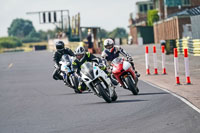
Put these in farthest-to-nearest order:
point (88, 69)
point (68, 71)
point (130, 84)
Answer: point (68, 71), point (130, 84), point (88, 69)

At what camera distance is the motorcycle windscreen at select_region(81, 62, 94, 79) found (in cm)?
1448

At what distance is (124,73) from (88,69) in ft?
4.88

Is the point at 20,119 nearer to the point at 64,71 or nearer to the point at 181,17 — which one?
the point at 64,71

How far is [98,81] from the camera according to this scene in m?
14.3

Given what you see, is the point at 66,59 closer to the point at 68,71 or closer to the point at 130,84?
the point at 68,71

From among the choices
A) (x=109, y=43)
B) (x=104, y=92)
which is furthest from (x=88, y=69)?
(x=109, y=43)

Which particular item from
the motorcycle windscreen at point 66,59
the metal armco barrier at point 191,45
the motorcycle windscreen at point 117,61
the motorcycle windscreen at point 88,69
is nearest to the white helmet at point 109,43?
the motorcycle windscreen at point 117,61

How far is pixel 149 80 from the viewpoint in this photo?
71.6 ft

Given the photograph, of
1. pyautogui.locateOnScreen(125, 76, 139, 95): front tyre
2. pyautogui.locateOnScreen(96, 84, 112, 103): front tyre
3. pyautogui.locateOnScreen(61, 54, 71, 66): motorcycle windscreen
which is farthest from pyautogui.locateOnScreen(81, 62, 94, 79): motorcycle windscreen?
pyautogui.locateOnScreen(61, 54, 71, 66): motorcycle windscreen

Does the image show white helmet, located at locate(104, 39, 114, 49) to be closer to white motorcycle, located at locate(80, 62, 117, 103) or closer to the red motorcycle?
the red motorcycle

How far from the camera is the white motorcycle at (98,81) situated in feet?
47.0

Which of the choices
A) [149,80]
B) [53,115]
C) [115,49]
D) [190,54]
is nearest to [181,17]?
[190,54]

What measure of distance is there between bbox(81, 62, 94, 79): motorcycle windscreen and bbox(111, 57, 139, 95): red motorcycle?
1266 millimetres

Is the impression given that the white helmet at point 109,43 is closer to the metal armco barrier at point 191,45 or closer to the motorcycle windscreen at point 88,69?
the motorcycle windscreen at point 88,69
